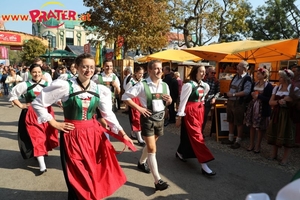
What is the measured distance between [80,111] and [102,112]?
12.7 inches

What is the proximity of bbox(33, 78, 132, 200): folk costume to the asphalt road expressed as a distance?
790mm

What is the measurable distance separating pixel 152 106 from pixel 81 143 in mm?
1287

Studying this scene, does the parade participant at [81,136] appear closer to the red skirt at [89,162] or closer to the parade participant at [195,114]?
the red skirt at [89,162]

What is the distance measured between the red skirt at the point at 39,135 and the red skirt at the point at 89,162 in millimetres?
1717

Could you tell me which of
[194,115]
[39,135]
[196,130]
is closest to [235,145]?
[196,130]

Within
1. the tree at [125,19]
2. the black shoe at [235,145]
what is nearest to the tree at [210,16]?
the tree at [125,19]

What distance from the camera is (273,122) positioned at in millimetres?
4652

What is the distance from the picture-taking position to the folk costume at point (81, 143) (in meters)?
2.59

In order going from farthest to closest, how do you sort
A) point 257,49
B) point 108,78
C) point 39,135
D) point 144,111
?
1. point 257,49
2. point 108,78
3. point 39,135
4. point 144,111

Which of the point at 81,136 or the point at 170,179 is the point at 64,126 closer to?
the point at 81,136

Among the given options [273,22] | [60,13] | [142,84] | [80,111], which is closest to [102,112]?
[80,111]

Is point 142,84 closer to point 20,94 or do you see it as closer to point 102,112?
point 102,112

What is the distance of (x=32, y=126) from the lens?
4.21 metres

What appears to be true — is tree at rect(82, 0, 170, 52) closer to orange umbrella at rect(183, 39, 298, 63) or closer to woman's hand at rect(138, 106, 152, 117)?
orange umbrella at rect(183, 39, 298, 63)
